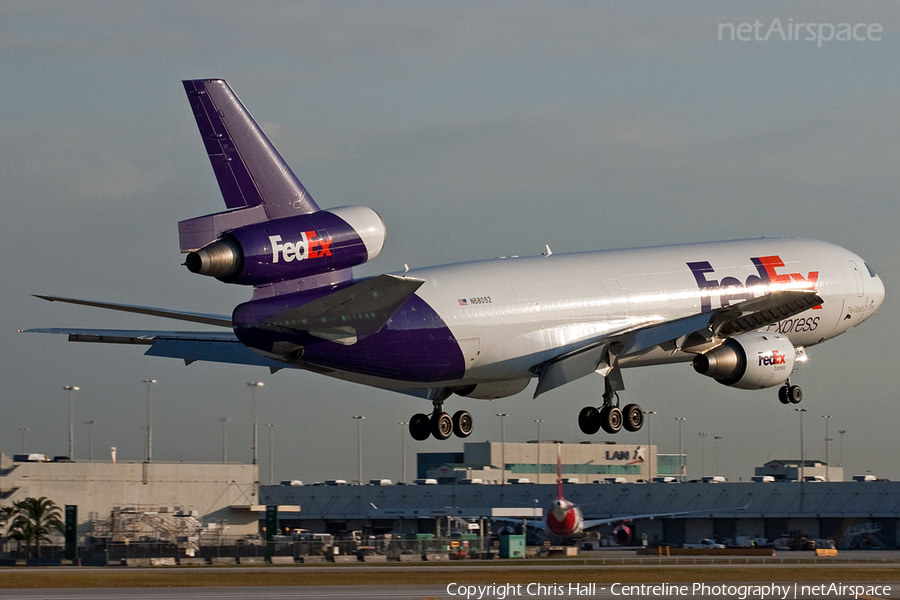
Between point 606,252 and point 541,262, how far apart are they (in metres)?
3.45

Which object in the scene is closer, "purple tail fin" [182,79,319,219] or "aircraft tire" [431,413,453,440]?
"purple tail fin" [182,79,319,219]

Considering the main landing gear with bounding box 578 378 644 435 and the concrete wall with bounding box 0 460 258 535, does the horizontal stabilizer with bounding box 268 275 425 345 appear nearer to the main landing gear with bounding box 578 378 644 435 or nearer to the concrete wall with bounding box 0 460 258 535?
the main landing gear with bounding box 578 378 644 435

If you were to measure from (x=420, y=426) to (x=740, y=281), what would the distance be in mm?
13786

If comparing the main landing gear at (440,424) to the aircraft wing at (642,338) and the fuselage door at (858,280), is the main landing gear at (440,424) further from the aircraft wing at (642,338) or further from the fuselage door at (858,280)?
the fuselage door at (858,280)

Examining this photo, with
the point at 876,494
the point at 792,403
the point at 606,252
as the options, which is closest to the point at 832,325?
the point at 792,403

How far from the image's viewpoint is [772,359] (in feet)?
151

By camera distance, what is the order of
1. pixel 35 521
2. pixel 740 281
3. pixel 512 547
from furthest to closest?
1. pixel 512 547
2. pixel 35 521
3. pixel 740 281

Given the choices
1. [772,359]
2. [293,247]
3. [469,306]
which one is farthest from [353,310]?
[772,359]

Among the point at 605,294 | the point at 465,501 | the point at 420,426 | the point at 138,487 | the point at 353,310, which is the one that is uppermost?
the point at 605,294

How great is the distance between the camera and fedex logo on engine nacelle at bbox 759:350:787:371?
45.8 meters

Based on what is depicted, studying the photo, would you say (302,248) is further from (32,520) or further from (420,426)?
(32,520)

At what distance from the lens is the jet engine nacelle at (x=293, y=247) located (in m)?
31.3

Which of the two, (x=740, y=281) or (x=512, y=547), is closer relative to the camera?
(x=740, y=281)

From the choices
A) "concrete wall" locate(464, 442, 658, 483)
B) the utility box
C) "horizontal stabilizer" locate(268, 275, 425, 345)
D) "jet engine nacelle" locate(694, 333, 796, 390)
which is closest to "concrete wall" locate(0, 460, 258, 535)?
the utility box
